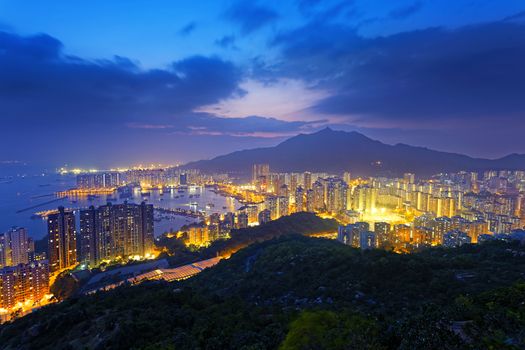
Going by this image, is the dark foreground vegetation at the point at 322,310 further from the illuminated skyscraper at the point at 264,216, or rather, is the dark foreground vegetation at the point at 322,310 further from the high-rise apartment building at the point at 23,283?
the illuminated skyscraper at the point at 264,216

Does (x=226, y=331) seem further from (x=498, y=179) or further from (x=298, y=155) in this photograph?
(x=298, y=155)

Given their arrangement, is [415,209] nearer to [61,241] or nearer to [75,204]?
[61,241]

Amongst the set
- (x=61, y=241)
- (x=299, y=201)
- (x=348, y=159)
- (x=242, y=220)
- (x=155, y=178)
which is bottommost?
(x=242, y=220)

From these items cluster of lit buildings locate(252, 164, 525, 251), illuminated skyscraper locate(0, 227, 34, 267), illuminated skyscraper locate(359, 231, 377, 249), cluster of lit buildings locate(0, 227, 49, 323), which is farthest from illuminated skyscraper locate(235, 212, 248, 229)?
illuminated skyscraper locate(0, 227, 34, 267)

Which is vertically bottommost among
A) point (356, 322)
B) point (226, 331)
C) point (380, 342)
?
point (226, 331)

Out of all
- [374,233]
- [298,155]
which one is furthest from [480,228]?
[298,155]

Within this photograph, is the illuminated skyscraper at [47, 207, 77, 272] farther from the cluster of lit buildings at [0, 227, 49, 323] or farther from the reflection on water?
the reflection on water

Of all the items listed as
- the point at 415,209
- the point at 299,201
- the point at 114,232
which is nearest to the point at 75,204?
the point at 114,232
